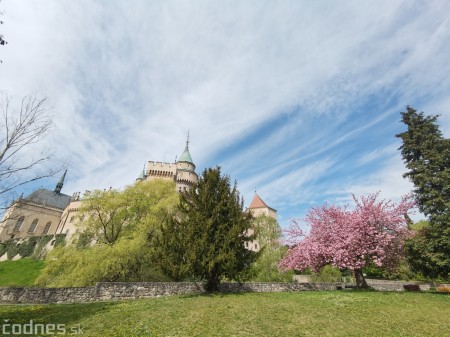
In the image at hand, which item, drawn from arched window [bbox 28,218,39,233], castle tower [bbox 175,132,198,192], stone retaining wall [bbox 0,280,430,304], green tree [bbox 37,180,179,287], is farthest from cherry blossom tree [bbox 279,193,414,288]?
arched window [bbox 28,218,39,233]

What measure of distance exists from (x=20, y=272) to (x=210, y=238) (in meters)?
41.9

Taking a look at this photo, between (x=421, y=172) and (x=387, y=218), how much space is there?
6.23 m

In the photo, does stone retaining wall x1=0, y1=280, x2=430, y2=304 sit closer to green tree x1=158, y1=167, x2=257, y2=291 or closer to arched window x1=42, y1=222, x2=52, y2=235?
green tree x1=158, y1=167, x2=257, y2=291

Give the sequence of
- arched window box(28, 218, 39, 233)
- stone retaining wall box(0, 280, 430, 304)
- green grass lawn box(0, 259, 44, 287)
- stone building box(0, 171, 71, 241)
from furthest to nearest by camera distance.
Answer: arched window box(28, 218, 39, 233)
stone building box(0, 171, 71, 241)
green grass lawn box(0, 259, 44, 287)
stone retaining wall box(0, 280, 430, 304)

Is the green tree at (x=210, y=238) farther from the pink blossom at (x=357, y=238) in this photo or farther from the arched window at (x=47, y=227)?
the arched window at (x=47, y=227)

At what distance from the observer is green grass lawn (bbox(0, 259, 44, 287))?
111 ft

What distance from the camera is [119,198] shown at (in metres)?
24.3

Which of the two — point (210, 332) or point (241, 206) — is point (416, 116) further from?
point (210, 332)

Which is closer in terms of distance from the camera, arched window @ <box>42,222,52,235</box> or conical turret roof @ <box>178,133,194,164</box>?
conical turret roof @ <box>178,133,194,164</box>

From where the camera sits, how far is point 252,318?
929 centimetres

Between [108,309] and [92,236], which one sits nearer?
[108,309]

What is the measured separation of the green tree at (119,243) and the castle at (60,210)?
1935cm

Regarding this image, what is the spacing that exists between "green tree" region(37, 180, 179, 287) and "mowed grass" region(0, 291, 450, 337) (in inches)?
248

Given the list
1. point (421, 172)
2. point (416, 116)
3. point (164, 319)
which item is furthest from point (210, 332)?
point (416, 116)
